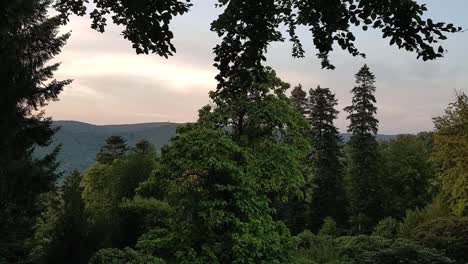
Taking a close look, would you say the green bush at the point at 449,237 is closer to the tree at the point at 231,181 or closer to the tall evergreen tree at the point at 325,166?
the tree at the point at 231,181

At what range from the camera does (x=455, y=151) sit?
25.8 meters

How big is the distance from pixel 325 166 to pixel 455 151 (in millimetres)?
16806

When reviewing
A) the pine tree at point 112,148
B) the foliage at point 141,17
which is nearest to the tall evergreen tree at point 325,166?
the pine tree at point 112,148

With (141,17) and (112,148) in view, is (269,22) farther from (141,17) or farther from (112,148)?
(112,148)

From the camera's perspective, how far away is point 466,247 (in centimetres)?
2120

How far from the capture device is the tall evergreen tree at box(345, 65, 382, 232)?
39688 millimetres

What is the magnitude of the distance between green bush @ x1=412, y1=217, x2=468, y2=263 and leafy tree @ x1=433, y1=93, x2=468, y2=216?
2786 mm

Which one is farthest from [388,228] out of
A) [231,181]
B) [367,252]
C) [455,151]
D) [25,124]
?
[25,124]

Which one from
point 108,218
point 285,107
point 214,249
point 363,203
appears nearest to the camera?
point 214,249

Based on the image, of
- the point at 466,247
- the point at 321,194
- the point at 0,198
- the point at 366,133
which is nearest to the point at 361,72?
the point at 366,133

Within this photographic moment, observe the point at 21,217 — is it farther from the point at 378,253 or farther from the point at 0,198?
the point at 378,253

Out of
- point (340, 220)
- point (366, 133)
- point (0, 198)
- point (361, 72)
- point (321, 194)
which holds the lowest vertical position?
point (340, 220)

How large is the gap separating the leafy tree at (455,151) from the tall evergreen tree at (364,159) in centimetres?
1215

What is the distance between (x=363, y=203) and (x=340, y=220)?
14.5ft
